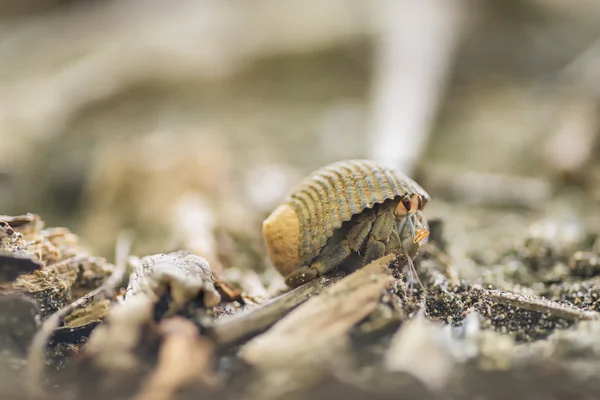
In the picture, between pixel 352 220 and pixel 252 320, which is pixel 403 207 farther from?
pixel 252 320

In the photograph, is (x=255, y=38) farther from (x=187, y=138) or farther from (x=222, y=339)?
(x=222, y=339)

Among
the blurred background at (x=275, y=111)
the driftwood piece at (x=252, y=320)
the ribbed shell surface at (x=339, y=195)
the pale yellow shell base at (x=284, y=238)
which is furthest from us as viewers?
the blurred background at (x=275, y=111)

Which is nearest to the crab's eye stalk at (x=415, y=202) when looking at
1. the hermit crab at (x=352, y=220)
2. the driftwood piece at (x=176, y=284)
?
the hermit crab at (x=352, y=220)

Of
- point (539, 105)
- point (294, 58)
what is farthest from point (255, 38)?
point (539, 105)

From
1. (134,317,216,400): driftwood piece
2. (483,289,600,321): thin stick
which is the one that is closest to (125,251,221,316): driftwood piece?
(134,317,216,400): driftwood piece

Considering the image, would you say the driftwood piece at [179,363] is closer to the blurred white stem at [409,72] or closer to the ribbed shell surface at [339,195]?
the ribbed shell surface at [339,195]

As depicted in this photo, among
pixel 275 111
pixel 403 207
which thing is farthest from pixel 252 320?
pixel 275 111

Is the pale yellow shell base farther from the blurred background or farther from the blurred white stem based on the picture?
the blurred white stem
